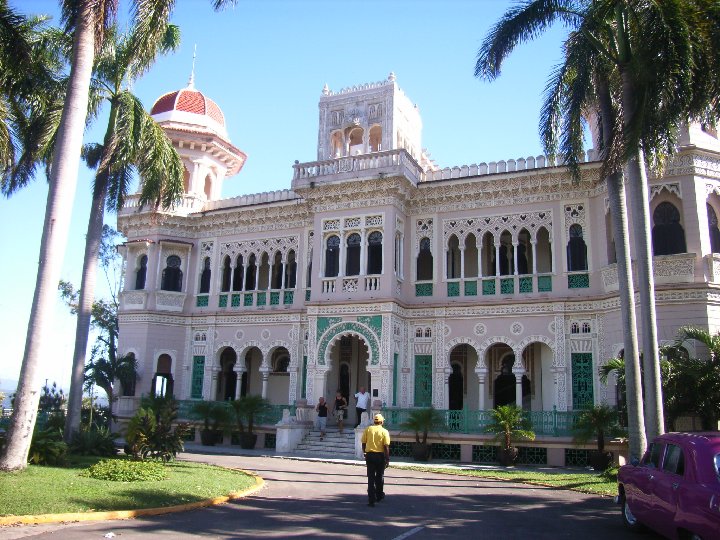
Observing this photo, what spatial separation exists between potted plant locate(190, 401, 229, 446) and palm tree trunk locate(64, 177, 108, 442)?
648 centimetres

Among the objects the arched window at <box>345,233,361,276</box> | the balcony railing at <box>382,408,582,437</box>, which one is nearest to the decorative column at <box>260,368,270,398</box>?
the arched window at <box>345,233,361,276</box>

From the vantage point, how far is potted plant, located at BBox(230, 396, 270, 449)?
70.4 ft

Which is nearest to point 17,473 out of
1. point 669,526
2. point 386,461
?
point 386,461

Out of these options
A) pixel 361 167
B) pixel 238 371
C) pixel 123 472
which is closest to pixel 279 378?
pixel 238 371

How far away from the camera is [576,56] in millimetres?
13773

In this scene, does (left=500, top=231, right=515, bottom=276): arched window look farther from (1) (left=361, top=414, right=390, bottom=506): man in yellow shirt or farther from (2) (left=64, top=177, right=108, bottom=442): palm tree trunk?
(2) (left=64, top=177, right=108, bottom=442): palm tree trunk

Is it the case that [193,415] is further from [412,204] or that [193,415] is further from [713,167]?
[713,167]

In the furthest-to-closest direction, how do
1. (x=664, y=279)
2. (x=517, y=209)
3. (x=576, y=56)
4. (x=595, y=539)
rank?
1. (x=517, y=209)
2. (x=664, y=279)
3. (x=576, y=56)
4. (x=595, y=539)

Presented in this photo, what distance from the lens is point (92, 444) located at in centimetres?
1488

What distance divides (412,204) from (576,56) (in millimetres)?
10344

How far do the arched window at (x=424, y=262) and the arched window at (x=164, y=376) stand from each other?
1103 centimetres

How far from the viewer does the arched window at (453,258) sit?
A: 23.2 m

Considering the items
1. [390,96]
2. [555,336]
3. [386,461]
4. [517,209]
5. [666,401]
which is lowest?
[386,461]

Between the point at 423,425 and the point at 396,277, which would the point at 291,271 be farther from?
the point at 423,425
